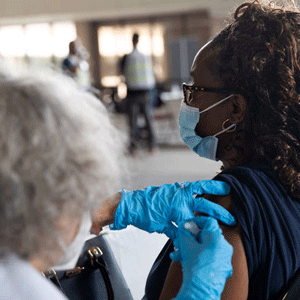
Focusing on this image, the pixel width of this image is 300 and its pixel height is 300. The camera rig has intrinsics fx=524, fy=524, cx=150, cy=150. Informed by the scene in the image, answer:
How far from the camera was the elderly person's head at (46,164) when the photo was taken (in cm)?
54

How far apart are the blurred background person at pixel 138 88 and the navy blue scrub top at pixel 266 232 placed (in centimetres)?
521

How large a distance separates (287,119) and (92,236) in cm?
58

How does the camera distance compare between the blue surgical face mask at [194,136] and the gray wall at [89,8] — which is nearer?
the blue surgical face mask at [194,136]

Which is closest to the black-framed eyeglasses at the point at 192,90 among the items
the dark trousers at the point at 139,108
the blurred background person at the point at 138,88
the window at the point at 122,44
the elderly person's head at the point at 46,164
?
the elderly person's head at the point at 46,164

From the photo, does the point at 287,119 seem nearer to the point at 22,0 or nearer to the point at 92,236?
the point at 92,236

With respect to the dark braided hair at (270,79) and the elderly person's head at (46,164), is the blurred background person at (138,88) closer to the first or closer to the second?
the dark braided hair at (270,79)

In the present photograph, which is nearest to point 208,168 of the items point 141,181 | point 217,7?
point 141,181

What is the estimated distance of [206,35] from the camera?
12.8 metres

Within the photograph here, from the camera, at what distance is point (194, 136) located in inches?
49.5

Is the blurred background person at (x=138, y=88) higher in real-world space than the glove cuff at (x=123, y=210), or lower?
lower

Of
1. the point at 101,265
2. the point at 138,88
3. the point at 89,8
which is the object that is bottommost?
the point at 138,88

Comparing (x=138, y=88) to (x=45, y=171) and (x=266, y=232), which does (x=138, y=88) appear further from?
(x=45, y=171)

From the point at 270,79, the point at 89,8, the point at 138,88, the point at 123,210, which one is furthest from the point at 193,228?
the point at 89,8

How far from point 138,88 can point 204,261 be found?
5687 millimetres
